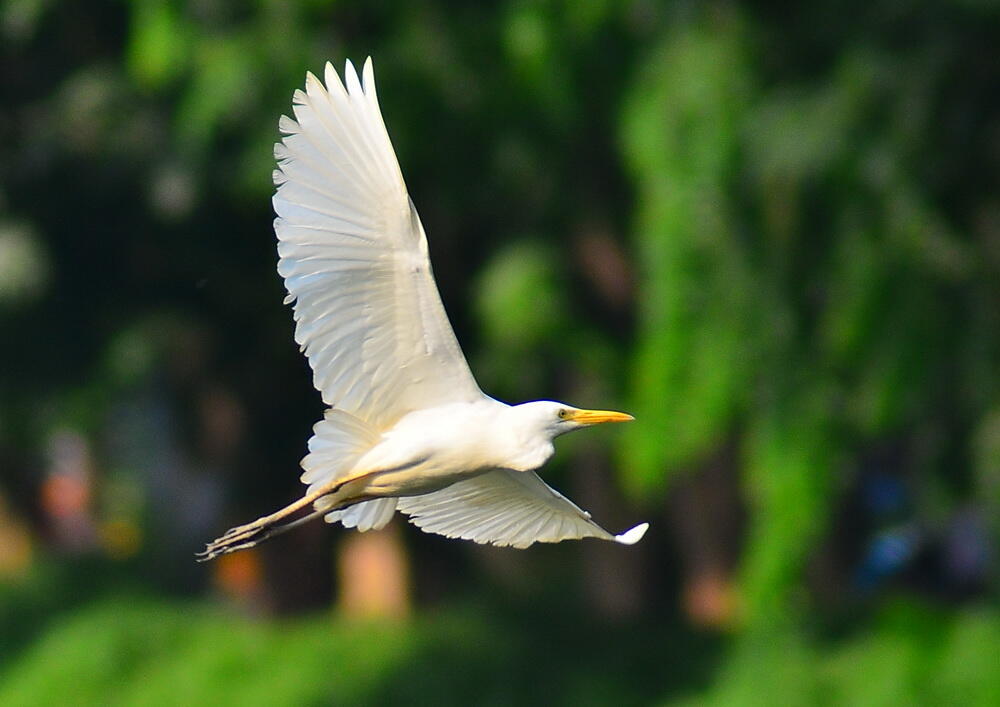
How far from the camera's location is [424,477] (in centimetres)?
459

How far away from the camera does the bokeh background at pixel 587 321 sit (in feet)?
24.5

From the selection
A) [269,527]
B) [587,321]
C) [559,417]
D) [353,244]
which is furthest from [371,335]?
[587,321]

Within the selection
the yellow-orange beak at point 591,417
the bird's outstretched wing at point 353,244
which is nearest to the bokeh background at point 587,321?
the yellow-orange beak at point 591,417

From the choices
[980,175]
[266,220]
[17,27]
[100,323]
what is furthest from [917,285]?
[100,323]

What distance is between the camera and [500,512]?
5.07 meters

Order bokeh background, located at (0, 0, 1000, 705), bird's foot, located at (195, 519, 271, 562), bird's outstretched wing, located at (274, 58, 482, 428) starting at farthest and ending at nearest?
1. bokeh background, located at (0, 0, 1000, 705)
2. bird's foot, located at (195, 519, 271, 562)
3. bird's outstretched wing, located at (274, 58, 482, 428)

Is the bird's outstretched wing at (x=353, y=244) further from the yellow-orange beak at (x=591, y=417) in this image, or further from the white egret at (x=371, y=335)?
the yellow-orange beak at (x=591, y=417)

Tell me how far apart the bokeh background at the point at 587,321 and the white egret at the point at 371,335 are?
2.93m

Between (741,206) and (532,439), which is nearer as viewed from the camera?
(532,439)

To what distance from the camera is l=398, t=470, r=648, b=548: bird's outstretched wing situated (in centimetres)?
494

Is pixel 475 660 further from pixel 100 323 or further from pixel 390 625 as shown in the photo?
pixel 100 323

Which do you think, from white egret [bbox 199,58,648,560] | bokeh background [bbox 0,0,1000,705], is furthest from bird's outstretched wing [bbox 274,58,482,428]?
bokeh background [bbox 0,0,1000,705]

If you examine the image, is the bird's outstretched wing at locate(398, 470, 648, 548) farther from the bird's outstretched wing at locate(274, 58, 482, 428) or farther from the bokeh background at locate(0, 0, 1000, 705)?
the bokeh background at locate(0, 0, 1000, 705)

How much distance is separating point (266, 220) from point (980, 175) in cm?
434
